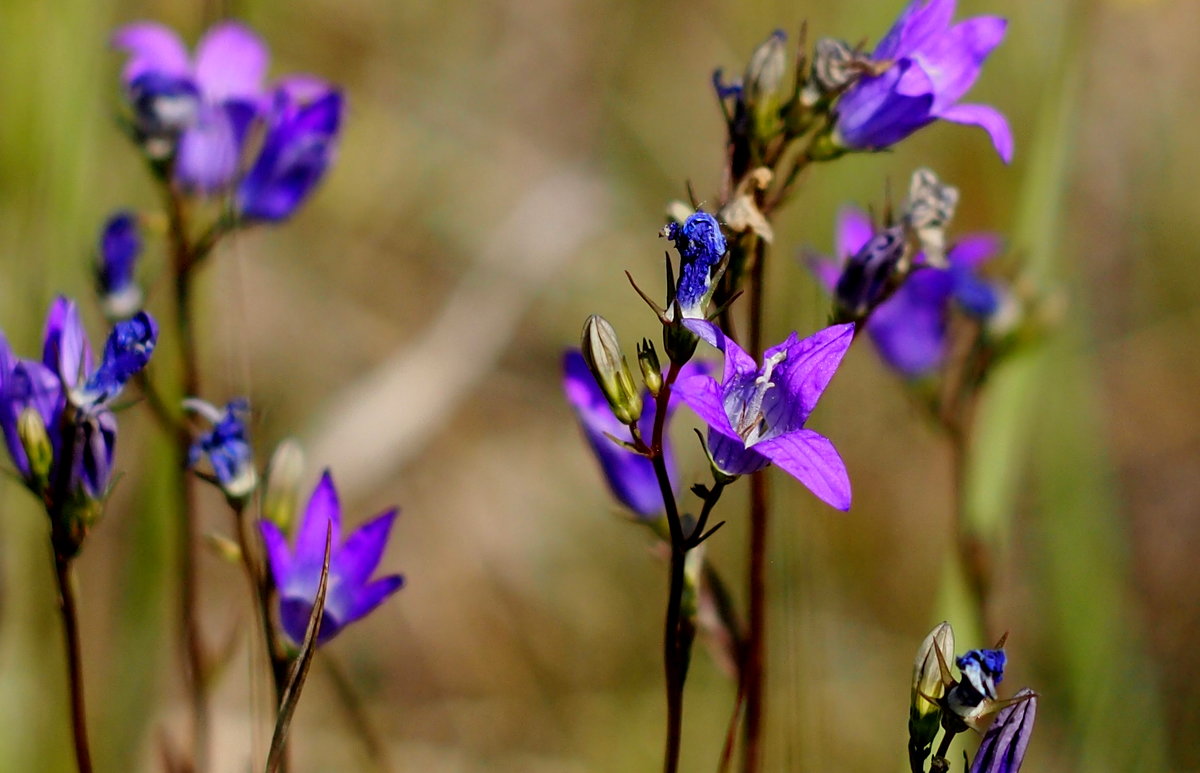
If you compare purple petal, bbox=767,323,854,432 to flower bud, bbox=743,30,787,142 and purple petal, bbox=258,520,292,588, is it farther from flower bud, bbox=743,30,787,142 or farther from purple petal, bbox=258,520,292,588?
purple petal, bbox=258,520,292,588

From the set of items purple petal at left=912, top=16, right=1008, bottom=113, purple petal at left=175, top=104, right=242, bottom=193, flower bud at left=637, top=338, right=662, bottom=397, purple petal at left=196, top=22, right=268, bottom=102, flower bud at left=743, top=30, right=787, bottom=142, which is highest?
purple petal at left=196, top=22, right=268, bottom=102

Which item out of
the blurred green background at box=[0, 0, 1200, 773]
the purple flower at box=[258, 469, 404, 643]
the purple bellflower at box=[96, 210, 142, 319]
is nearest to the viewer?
the purple flower at box=[258, 469, 404, 643]

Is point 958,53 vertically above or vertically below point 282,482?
above

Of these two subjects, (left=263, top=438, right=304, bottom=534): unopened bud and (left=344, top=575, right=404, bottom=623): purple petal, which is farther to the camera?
(left=263, top=438, right=304, bottom=534): unopened bud

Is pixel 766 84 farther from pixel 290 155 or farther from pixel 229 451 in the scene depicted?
pixel 290 155

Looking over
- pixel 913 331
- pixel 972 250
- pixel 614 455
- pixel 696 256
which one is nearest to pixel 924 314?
pixel 913 331

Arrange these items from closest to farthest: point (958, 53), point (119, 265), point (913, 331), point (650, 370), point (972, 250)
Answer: point (650, 370), point (958, 53), point (119, 265), point (972, 250), point (913, 331)

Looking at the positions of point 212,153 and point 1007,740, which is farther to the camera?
point 212,153

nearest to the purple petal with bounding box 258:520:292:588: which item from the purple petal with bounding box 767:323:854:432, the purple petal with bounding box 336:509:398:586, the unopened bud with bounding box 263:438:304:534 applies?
the purple petal with bounding box 336:509:398:586
